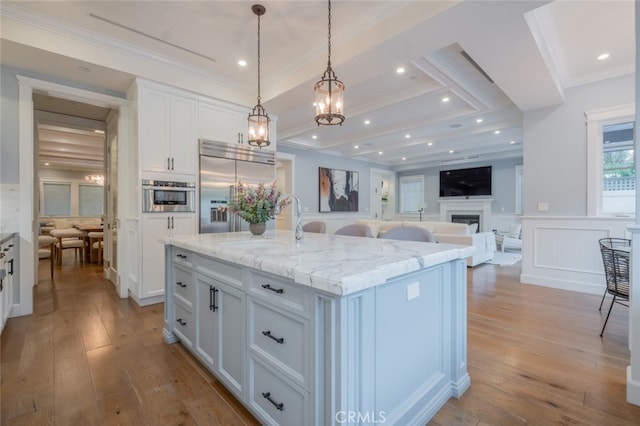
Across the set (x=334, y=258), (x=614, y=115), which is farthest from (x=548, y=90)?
(x=334, y=258)

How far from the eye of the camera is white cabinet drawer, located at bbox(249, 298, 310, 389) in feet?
3.89

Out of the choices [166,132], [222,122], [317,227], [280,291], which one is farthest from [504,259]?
[166,132]

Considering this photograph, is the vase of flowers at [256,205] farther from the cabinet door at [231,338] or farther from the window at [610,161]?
the window at [610,161]

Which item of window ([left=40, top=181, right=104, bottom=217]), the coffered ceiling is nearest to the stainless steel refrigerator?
the coffered ceiling

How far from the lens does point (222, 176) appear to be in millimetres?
3984

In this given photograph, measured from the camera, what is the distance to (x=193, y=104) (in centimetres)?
376

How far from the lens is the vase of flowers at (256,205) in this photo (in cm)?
234

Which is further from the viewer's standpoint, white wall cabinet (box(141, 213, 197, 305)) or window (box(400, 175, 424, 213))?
window (box(400, 175, 424, 213))

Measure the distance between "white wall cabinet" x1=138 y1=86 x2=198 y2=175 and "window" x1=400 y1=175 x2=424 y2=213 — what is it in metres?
8.63

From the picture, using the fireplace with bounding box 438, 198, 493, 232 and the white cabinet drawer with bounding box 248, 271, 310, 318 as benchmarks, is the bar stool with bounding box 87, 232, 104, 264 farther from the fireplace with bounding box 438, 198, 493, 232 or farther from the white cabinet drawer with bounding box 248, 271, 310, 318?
the fireplace with bounding box 438, 198, 493, 232

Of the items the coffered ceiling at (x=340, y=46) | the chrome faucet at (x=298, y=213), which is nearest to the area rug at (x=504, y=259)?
the coffered ceiling at (x=340, y=46)

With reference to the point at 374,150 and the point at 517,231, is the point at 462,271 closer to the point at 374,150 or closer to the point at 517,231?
the point at 374,150

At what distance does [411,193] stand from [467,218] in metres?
2.25

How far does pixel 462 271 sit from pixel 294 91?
9.71ft
